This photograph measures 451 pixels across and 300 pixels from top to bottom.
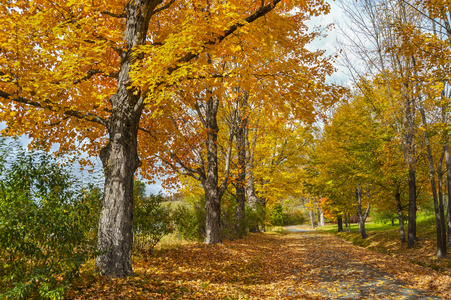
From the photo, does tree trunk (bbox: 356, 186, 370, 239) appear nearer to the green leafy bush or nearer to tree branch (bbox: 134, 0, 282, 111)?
the green leafy bush

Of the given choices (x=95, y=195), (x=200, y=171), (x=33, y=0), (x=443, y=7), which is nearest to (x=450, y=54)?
(x=443, y=7)

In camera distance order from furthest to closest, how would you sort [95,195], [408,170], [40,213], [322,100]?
1. [408,170]
2. [322,100]
3. [95,195]
4. [40,213]

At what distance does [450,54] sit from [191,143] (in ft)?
28.9

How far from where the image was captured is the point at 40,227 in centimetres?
375

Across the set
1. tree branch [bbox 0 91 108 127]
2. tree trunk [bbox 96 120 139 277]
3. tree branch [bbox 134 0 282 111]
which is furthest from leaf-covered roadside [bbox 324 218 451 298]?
tree branch [bbox 0 91 108 127]

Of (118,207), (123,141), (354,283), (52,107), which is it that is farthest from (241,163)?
(52,107)

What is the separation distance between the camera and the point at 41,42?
6.65 metres

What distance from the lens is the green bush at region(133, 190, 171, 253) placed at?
23.6ft

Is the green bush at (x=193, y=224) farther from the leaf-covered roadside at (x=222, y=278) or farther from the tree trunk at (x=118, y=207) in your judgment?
the tree trunk at (x=118, y=207)

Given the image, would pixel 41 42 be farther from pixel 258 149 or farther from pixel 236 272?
pixel 258 149

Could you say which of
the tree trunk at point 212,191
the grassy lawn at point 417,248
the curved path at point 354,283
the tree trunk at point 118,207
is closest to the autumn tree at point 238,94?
the tree trunk at point 212,191

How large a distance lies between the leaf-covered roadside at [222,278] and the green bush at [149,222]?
1.45ft

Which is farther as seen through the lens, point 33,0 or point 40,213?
point 33,0

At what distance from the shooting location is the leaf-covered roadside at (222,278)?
4.91 metres
